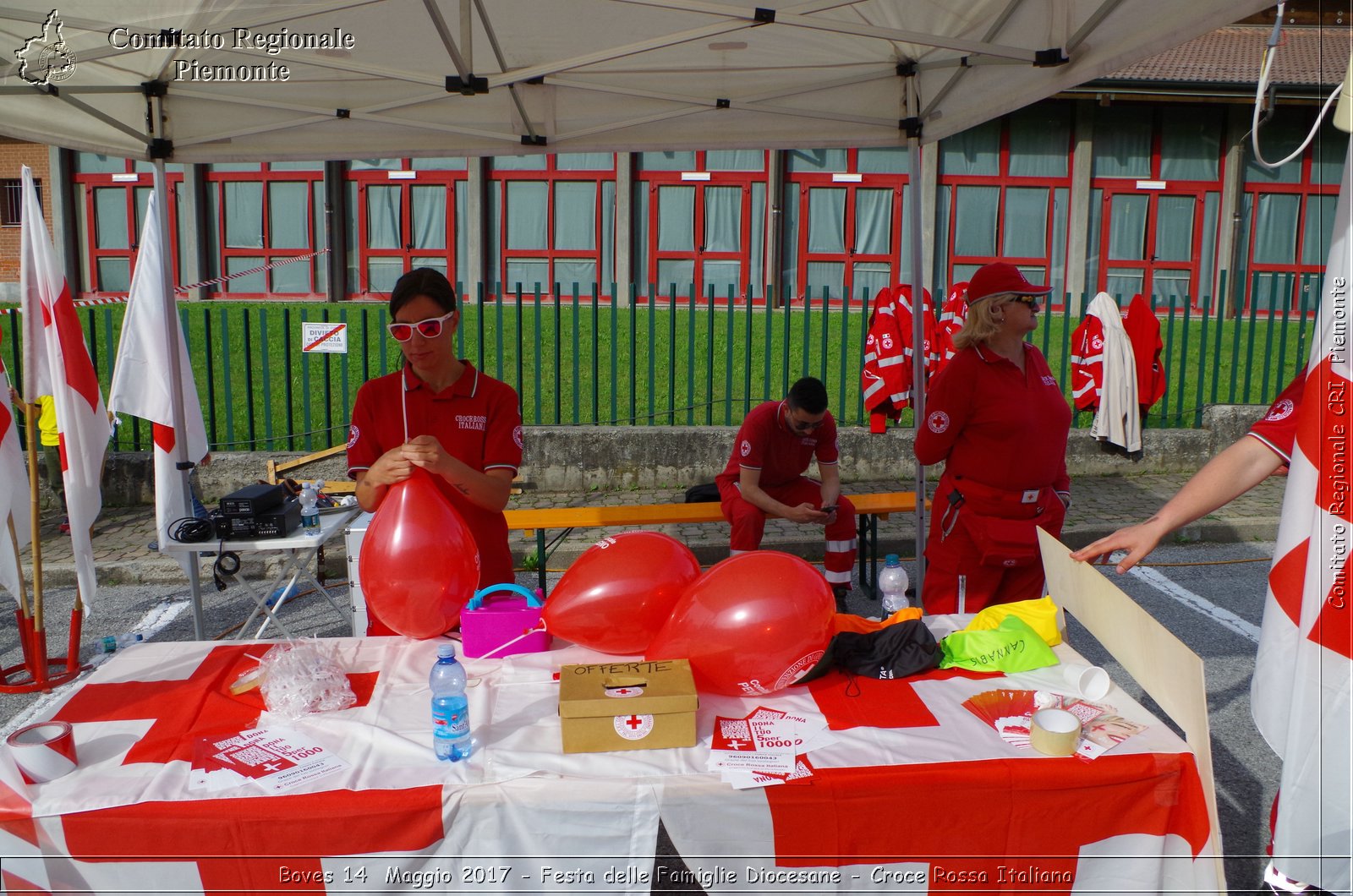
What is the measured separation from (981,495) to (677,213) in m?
12.8

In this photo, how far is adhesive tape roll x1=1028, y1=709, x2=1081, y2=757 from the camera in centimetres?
193

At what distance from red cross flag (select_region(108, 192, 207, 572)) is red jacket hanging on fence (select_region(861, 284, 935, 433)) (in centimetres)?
485

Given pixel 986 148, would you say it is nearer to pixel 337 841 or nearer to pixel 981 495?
pixel 981 495

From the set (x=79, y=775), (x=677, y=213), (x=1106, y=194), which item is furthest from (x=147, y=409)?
(x=1106, y=194)

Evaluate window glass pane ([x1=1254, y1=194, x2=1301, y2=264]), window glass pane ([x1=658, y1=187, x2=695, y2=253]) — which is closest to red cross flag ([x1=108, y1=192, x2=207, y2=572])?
window glass pane ([x1=658, y1=187, x2=695, y2=253])

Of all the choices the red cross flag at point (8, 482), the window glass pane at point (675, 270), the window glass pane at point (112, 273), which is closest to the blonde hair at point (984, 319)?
the red cross flag at point (8, 482)

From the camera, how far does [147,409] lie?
181 inches

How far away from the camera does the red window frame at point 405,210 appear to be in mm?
15117

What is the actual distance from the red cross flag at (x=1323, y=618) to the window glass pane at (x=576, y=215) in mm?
14345

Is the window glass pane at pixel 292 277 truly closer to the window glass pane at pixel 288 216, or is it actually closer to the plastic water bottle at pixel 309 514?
the window glass pane at pixel 288 216

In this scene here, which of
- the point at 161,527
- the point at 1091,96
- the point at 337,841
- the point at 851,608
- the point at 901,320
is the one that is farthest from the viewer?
the point at 1091,96

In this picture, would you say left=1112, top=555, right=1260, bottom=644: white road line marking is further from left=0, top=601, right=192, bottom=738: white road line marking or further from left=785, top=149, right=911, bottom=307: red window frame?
left=785, top=149, right=911, bottom=307: red window frame

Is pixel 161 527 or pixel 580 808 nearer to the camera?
pixel 580 808

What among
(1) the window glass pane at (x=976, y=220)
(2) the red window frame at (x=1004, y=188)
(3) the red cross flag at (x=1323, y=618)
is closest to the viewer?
(3) the red cross flag at (x=1323, y=618)
